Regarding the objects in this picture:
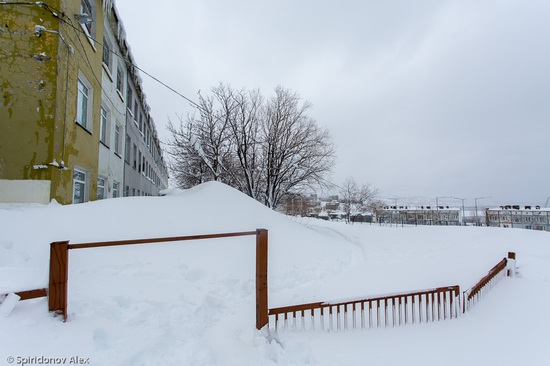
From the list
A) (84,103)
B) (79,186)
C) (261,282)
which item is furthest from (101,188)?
(261,282)

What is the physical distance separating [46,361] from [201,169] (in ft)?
66.0

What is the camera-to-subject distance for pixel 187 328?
328cm

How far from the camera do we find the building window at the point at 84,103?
30.0 ft

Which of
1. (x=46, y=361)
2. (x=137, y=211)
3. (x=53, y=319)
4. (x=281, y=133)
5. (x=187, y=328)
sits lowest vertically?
(x=187, y=328)

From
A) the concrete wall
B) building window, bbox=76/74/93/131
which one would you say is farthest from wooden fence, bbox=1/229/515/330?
building window, bbox=76/74/93/131

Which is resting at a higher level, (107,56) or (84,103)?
(107,56)

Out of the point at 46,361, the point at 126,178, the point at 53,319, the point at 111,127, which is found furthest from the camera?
the point at 126,178

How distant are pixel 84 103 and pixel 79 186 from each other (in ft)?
10.2

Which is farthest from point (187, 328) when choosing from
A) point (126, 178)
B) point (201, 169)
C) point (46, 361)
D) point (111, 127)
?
point (201, 169)

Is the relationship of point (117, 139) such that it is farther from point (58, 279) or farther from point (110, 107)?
point (58, 279)

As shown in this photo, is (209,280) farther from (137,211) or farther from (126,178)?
(126,178)

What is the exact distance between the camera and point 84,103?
970cm

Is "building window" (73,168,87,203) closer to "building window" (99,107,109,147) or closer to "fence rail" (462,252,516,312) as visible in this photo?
"building window" (99,107,109,147)

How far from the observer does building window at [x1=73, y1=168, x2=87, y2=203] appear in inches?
354
